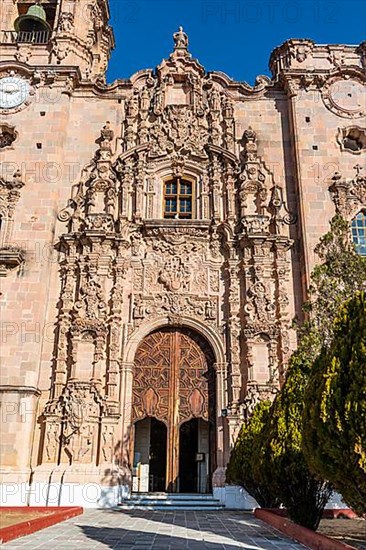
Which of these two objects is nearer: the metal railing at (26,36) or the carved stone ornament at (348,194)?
the carved stone ornament at (348,194)

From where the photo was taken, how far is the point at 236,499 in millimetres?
13156

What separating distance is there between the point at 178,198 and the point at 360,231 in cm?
602

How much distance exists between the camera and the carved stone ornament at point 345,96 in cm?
1822

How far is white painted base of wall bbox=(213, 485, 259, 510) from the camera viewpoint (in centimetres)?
1308

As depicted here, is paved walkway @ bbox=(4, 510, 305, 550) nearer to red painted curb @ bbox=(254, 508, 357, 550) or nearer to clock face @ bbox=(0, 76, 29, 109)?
red painted curb @ bbox=(254, 508, 357, 550)

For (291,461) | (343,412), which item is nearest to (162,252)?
(291,461)

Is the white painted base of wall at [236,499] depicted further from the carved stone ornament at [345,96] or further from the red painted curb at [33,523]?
the carved stone ornament at [345,96]

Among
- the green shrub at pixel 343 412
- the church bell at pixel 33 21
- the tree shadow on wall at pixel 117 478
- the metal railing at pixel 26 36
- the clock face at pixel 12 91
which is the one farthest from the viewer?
the church bell at pixel 33 21

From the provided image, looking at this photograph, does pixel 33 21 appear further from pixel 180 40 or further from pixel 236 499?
pixel 236 499

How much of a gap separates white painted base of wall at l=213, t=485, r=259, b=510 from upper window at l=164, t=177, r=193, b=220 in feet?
27.8

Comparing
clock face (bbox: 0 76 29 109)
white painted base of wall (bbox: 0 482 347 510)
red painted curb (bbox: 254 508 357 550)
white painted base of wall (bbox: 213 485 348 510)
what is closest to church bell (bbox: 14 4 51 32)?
clock face (bbox: 0 76 29 109)

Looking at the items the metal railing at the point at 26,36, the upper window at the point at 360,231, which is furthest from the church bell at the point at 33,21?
the upper window at the point at 360,231

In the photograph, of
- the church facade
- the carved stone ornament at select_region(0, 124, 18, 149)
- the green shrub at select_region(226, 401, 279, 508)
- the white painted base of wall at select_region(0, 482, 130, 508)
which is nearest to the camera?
the green shrub at select_region(226, 401, 279, 508)

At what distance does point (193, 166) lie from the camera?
57.6ft
